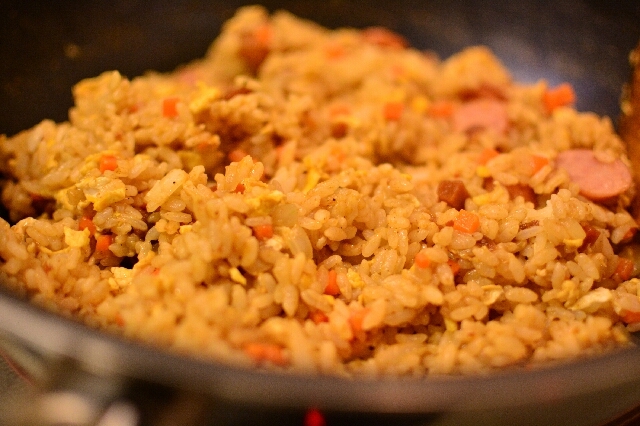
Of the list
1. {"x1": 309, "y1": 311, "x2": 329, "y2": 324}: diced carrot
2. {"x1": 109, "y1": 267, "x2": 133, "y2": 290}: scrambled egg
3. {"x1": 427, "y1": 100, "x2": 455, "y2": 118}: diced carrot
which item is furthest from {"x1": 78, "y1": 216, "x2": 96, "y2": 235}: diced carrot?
{"x1": 427, "y1": 100, "x2": 455, "y2": 118}: diced carrot

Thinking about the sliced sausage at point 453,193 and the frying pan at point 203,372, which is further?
the sliced sausage at point 453,193

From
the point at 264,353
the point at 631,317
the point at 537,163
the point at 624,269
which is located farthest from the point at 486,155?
the point at 264,353

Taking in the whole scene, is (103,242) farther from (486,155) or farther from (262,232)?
(486,155)

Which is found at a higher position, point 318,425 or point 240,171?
point 240,171

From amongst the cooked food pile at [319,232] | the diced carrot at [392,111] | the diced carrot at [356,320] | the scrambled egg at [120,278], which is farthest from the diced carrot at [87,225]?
the diced carrot at [392,111]

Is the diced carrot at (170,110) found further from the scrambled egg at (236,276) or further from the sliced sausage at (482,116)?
the sliced sausage at (482,116)

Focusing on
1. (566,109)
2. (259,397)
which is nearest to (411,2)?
(566,109)

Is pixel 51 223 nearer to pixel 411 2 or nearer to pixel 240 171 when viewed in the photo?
pixel 240 171
